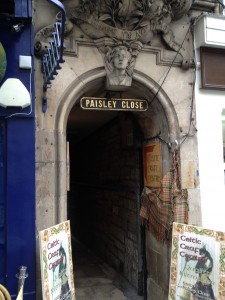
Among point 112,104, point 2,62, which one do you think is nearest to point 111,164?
point 112,104

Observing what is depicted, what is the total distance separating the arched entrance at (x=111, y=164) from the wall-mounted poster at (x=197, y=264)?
1251 mm

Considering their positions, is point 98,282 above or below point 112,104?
below

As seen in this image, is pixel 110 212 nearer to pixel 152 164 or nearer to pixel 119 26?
pixel 152 164

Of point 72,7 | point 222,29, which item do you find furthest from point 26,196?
point 222,29

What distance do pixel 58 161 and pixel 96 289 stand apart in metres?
3.02

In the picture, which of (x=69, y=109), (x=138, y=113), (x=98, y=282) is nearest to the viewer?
(x=69, y=109)

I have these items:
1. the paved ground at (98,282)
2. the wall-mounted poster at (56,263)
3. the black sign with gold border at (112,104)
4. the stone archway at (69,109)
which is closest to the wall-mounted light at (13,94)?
the stone archway at (69,109)

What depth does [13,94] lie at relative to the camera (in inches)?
138

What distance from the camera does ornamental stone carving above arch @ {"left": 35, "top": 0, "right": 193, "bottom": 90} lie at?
405 cm

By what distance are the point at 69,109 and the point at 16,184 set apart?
4.06 feet

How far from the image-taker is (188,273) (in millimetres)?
3609

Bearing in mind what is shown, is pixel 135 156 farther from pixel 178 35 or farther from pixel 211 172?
pixel 178 35

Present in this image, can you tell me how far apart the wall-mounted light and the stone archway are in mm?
577

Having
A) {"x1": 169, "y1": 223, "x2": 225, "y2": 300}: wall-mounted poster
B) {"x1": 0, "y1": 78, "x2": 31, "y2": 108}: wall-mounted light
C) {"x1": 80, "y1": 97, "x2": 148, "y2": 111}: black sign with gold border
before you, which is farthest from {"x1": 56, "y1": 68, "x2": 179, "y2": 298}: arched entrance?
{"x1": 169, "y1": 223, "x2": 225, "y2": 300}: wall-mounted poster
